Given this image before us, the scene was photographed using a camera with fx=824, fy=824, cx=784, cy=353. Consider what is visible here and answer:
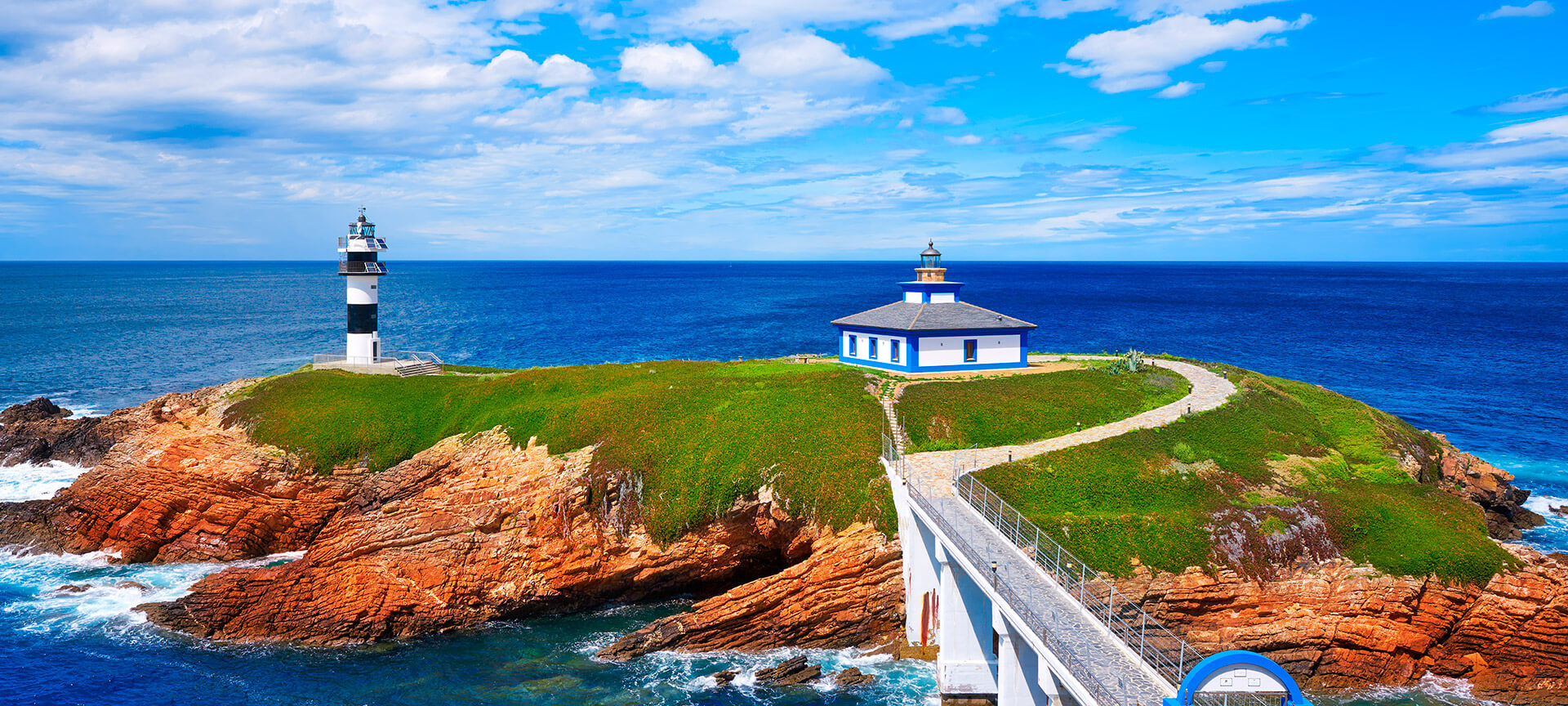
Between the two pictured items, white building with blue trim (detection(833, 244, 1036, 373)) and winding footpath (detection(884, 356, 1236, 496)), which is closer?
winding footpath (detection(884, 356, 1236, 496))

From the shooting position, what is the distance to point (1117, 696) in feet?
52.2

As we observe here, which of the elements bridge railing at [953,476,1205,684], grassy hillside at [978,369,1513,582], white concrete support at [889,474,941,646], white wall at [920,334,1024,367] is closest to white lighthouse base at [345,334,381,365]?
white wall at [920,334,1024,367]

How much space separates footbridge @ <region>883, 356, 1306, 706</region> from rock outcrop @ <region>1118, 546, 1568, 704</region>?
5.81ft

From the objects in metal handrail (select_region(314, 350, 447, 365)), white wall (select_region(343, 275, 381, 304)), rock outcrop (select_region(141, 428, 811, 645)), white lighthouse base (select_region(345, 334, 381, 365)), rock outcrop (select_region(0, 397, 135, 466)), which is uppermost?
white wall (select_region(343, 275, 381, 304))

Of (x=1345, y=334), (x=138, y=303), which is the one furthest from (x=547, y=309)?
(x=1345, y=334)

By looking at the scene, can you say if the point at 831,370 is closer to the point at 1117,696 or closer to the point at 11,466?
the point at 1117,696

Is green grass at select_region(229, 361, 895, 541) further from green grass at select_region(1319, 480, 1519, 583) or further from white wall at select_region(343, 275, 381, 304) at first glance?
green grass at select_region(1319, 480, 1519, 583)

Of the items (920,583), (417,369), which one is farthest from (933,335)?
(417,369)

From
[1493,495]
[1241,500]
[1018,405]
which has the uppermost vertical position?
[1018,405]

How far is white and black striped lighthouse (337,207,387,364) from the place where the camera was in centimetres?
4941

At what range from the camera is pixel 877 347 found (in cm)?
4606

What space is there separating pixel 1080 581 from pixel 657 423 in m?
18.9

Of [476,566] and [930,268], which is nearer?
[476,566]

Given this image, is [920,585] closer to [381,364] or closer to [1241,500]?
[1241,500]
